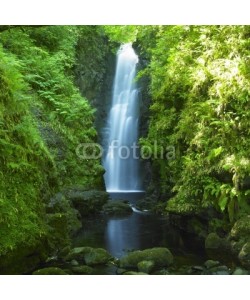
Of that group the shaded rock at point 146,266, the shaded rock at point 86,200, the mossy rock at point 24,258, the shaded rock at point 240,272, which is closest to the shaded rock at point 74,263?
the mossy rock at point 24,258

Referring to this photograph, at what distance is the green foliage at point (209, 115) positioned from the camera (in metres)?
5.66

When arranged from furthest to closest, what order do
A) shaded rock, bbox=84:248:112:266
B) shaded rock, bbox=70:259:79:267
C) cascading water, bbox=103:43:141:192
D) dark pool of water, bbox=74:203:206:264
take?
cascading water, bbox=103:43:141:192
dark pool of water, bbox=74:203:206:264
shaded rock, bbox=84:248:112:266
shaded rock, bbox=70:259:79:267

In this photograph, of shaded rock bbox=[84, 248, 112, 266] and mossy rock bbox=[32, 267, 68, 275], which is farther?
shaded rock bbox=[84, 248, 112, 266]

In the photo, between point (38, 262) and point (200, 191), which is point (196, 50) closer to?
point (200, 191)

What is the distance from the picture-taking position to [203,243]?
6016 millimetres

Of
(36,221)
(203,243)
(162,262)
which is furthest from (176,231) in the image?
(36,221)

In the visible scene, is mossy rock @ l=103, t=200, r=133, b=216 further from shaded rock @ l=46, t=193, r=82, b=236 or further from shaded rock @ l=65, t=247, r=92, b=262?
shaded rock @ l=65, t=247, r=92, b=262

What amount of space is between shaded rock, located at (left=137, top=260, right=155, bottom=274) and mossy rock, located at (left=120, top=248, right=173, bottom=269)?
0.06 metres

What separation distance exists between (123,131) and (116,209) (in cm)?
305

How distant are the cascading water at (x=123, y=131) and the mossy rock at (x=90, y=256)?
12.3 feet

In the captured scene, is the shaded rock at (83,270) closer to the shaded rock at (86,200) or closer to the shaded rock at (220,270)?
the shaded rock at (220,270)

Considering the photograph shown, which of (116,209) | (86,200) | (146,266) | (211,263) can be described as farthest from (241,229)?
(86,200)

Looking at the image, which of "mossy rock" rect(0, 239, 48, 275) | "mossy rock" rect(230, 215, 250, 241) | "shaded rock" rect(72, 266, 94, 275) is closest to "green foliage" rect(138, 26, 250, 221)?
"mossy rock" rect(230, 215, 250, 241)

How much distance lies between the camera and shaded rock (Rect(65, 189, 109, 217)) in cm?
830
